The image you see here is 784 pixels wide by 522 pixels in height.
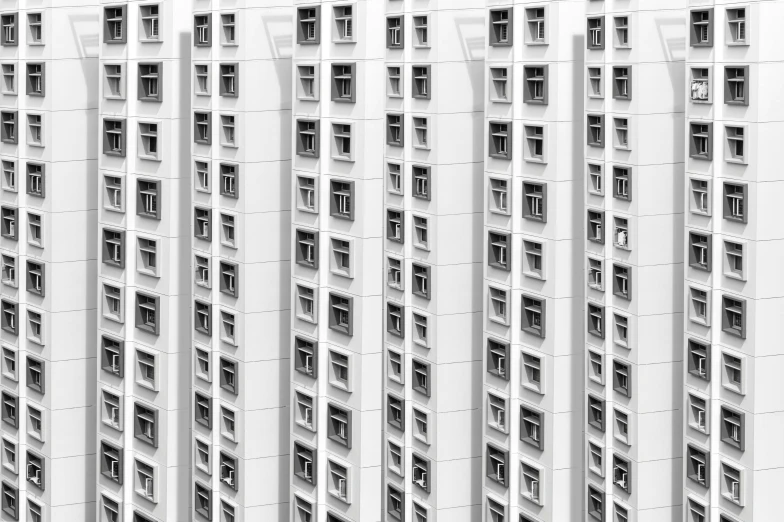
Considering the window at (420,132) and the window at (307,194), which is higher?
the window at (420,132)

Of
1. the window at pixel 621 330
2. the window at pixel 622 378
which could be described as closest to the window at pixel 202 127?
the window at pixel 621 330

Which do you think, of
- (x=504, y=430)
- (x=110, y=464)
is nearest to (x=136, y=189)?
(x=110, y=464)

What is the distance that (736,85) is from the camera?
6256cm

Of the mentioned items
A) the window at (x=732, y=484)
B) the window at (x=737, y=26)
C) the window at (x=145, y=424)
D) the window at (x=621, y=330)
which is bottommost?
the window at (x=732, y=484)

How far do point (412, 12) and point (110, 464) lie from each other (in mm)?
25278

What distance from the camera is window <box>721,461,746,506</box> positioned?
6406 centimetres

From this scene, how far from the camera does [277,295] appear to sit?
212 feet

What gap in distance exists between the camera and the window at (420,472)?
73812 mm

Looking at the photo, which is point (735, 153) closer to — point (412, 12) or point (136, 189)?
point (412, 12)

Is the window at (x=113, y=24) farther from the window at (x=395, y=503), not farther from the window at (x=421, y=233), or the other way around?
the window at (x=395, y=503)

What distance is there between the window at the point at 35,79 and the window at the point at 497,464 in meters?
27.0

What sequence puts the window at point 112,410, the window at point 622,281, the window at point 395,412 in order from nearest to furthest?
the window at point 112,410, the window at point 622,281, the window at point 395,412

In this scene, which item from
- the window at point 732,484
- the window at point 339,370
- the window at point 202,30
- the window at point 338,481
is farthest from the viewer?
the window at point 732,484

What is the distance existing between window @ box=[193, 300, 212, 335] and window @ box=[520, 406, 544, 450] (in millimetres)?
15598
